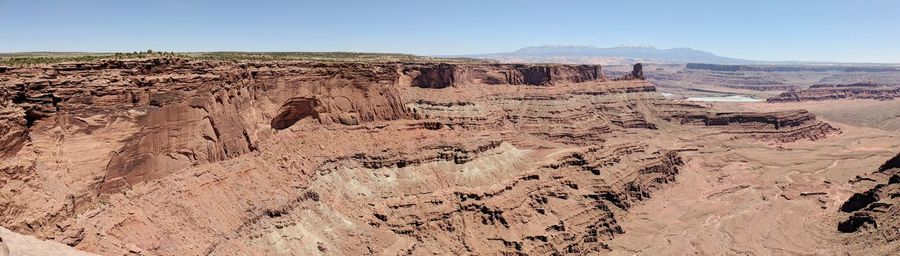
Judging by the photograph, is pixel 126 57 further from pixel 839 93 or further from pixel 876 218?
pixel 839 93

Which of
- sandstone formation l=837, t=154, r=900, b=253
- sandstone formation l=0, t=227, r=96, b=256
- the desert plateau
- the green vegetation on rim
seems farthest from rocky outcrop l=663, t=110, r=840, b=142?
sandstone formation l=0, t=227, r=96, b=256

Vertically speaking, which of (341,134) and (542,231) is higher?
(341,134)

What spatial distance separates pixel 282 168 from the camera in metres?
39.0

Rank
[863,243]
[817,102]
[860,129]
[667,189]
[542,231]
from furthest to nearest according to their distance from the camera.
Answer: [817,102] → [860,129] → [667,189] → [542,231] → [863,243]

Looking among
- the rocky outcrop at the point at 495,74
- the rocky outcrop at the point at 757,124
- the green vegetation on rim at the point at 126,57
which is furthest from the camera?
the rocky outcrop at the point at 757,124

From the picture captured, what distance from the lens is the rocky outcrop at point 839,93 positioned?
6609 inches

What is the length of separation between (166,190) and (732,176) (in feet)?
213

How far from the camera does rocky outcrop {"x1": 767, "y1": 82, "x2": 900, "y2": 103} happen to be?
551ft

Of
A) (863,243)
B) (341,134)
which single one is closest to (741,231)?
(863,243)

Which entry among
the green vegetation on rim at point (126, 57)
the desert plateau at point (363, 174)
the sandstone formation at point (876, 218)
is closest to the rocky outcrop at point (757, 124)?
the desert plateau at point (363, 174)

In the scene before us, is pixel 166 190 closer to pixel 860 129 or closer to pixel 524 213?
pixel 524 213

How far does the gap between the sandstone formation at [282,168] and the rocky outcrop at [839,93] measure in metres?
121

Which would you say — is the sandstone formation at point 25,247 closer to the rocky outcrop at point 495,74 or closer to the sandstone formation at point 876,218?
the sandstone formation at point 876,218

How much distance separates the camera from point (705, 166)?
243 feet
